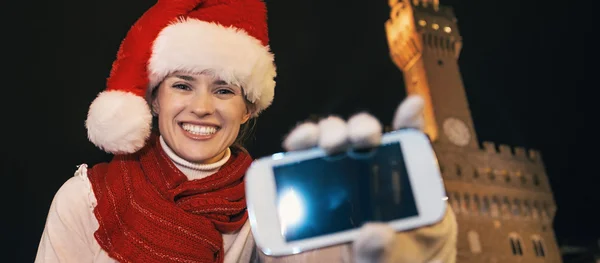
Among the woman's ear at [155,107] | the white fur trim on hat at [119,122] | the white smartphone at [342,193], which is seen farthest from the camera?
the woman's ear at [155,107]

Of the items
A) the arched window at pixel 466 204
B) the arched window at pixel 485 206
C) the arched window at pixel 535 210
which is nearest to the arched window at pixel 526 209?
the arched window at pixel 535 210

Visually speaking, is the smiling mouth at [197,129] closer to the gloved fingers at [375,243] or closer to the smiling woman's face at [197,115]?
the smiling woman's face at [197,115]

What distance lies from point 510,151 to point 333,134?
22469 mm

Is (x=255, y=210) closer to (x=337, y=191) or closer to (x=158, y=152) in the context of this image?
(x=337, y=191)

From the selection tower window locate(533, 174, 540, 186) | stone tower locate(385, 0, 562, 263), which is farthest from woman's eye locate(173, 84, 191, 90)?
tower window locate(533, 174, 540, 186)

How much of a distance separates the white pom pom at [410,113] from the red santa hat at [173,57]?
103 centimetres

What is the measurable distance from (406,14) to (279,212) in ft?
74.8

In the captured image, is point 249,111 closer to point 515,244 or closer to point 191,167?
point 191,167

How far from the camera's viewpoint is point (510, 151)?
21.7 m

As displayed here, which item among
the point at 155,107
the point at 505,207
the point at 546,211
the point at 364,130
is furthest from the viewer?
the point at 546,211

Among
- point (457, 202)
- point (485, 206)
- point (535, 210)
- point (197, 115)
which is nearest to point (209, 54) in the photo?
point (197, 115)

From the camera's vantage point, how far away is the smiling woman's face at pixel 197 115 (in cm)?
220

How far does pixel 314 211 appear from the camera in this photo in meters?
1.39

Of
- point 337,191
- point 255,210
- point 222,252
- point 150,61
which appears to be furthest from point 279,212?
point 150,61
